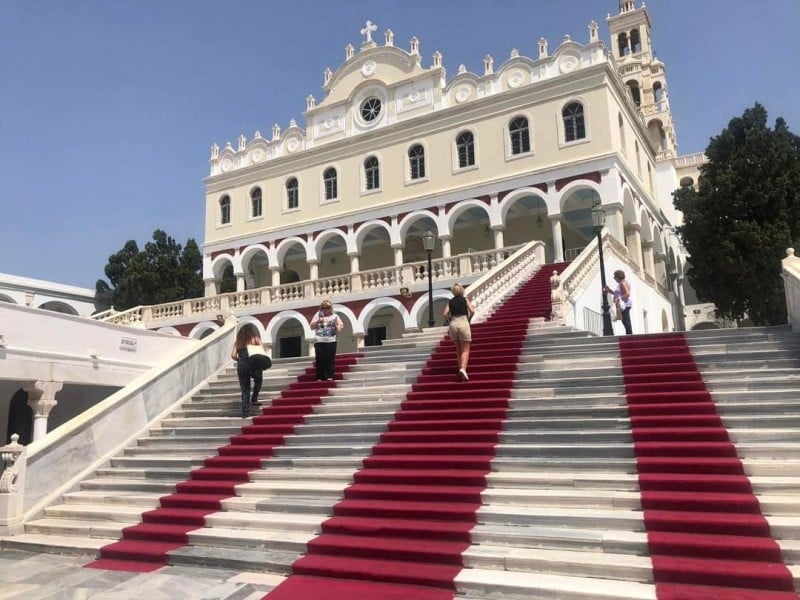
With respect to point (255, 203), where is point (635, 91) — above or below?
above

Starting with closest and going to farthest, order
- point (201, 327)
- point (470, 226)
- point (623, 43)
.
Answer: point (201, 327) < point (470, 226) < point (623, 43)

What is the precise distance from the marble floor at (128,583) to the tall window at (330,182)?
26029 mm

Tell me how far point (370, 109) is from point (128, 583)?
27.9 m

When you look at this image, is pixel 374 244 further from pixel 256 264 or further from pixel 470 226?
pixel 256 264

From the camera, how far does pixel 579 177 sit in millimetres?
24422

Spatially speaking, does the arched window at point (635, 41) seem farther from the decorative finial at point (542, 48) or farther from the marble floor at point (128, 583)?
the marble floor at point (128, 583)

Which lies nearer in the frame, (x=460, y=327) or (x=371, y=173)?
(x=460, y=327)

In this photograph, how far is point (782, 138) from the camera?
88.1 feet

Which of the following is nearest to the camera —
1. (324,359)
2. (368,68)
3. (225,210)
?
(324,359)

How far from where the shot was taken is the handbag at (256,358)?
9547 mm

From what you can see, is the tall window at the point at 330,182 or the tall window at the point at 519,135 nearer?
the tall window at the point at 519,135

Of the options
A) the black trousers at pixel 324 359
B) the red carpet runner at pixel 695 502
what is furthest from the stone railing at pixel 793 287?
the black trousers at pixel 324 359

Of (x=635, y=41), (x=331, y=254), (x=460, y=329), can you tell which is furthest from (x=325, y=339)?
(x=635, y=41)

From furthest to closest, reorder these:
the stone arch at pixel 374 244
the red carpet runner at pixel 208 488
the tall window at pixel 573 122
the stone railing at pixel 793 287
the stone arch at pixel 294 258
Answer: the stone arch at pixel 294 258
the stone arch at pixel 374 244
the tall window at pixel 573 122
the stone railing at pixel 793 287
the red carpet runner at pixel 208 488
